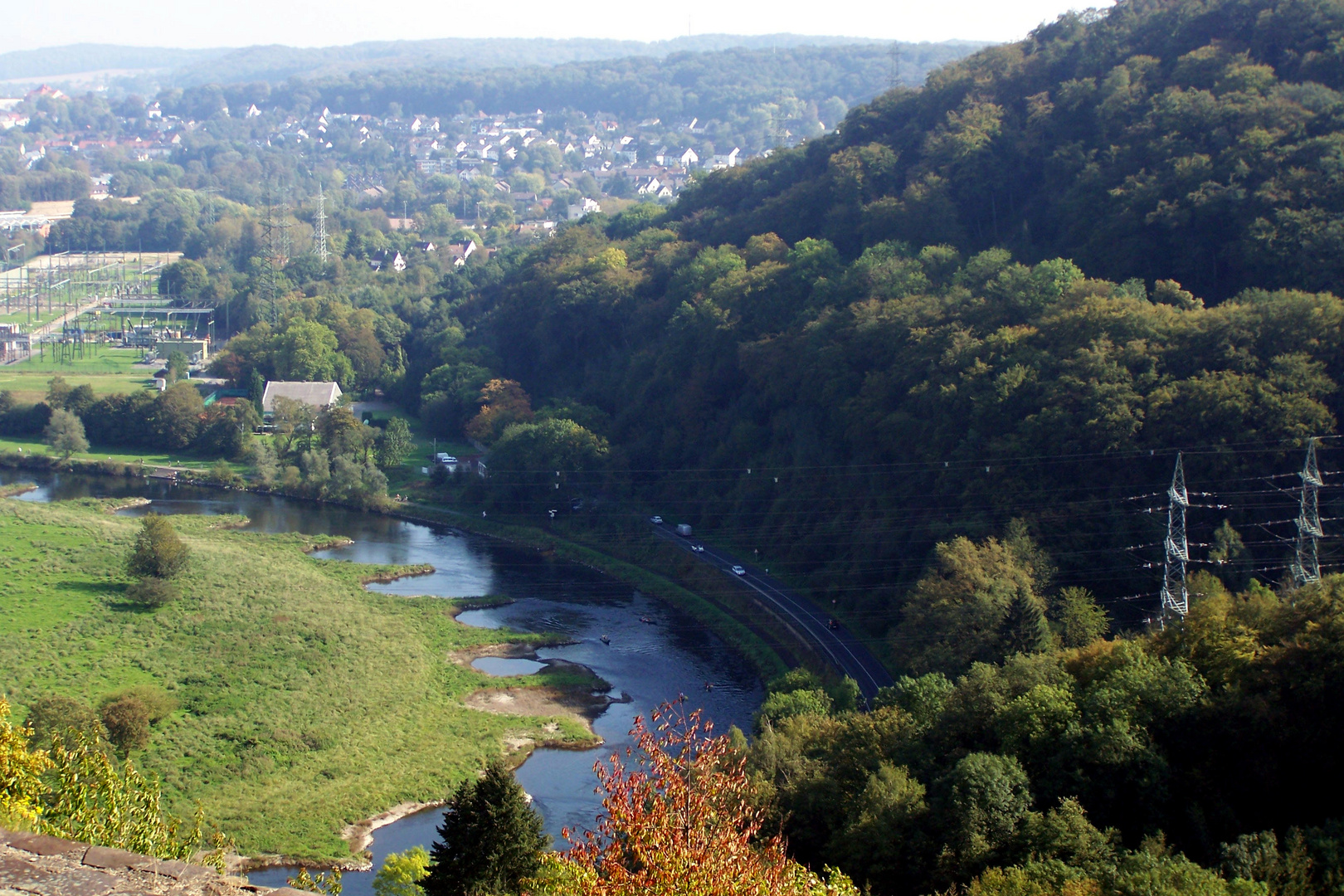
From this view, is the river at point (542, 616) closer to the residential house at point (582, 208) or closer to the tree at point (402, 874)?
the tree at point (402, 874)

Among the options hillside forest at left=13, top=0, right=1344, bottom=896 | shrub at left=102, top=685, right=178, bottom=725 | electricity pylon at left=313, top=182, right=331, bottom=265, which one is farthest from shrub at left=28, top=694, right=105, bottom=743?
electricity pylon at left=313, top=182, right=331, bottom=265

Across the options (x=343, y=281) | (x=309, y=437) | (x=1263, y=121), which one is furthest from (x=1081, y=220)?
(x=343, y=281)

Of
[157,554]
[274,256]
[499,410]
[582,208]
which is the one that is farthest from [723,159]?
[157,554]

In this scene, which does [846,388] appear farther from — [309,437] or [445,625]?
[309,437]

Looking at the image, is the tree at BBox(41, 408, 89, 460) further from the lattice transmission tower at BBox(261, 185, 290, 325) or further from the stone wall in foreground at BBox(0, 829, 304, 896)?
the stone wall in foreground at BBox(0, 829, 304, 896)

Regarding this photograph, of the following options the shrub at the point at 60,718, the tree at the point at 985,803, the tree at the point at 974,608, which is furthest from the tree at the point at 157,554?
the tree at the point at 985,803
